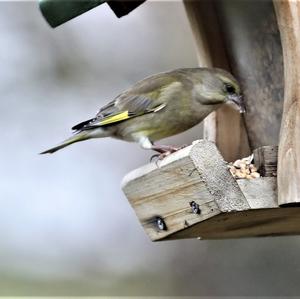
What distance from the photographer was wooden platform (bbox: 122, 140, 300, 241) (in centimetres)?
254

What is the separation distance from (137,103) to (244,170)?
758 millimetres

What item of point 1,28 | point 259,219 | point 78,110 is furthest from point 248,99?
point 1,28

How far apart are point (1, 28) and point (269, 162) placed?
452cm

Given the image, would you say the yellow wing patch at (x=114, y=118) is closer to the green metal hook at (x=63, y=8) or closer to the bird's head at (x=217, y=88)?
the bird's head at (x=217, y=88)

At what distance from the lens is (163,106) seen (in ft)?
10.9

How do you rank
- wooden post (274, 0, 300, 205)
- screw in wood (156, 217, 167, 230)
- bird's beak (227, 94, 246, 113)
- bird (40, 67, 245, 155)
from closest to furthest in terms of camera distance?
wooden post (274, 0, 300, 205) → screw in wood (156, 217, 167, 230) → bird's beak (227, 94, 246, 113) → bird (40, 67, 245, 155)

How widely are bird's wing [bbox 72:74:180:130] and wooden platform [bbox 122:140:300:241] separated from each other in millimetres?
498

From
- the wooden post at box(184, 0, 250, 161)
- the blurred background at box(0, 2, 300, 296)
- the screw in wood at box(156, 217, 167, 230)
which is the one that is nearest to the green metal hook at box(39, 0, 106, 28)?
the wooden post at box(184, 0, 250, 161)

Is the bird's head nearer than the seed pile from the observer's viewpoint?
No

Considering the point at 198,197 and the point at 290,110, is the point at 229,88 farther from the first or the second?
the point at 198,197

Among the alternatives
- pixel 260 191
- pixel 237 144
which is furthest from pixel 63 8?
pixel 260 191

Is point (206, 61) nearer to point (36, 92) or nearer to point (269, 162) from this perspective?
point (269, 162)

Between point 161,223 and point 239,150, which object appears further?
point 239,150

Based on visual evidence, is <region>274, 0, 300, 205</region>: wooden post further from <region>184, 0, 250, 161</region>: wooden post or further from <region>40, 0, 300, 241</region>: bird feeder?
<region>184, 0, 250, 161</region>: wooden post
